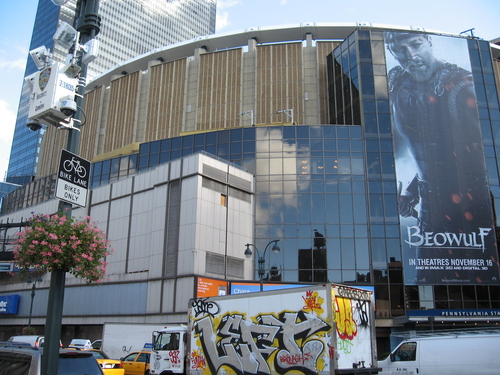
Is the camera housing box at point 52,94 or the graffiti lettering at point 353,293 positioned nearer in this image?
the camera housing box at point 52,94

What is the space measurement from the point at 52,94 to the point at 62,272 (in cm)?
422

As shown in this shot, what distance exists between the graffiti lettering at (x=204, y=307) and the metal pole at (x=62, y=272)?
23.6 ft

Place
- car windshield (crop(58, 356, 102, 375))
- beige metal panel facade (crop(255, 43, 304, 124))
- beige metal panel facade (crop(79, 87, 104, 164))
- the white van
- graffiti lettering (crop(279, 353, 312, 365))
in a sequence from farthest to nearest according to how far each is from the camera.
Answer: beige metal panel facade (crop(79, 87, 104, 164)) < beige metal panel facade (crop(255, 43, 304, 124)) < the white van < graffiti lettering (crop(279, 353, 312, 365)) < car windshield (crop(58, 356, 102, 375))

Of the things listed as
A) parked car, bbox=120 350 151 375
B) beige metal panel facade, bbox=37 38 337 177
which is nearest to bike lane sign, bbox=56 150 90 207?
parked car, bbox=120 350 151 375

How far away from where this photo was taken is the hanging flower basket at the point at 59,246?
11383 millimetres

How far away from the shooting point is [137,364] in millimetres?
23188

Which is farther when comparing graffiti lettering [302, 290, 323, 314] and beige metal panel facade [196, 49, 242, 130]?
beige metal panel facade [196, 49, 242, 130]

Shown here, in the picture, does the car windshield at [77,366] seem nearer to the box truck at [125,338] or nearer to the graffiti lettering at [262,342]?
the graffiti lettering at [262,342]

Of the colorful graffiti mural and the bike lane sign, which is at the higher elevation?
the bike lane sign

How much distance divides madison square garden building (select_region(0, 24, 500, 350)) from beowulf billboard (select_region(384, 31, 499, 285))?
0.10 metres

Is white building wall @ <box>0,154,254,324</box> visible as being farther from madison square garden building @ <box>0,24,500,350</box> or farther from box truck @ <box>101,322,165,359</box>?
box truck @ <box>101,322,165,359</box>

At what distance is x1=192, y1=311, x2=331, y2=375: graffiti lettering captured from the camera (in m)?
14.3

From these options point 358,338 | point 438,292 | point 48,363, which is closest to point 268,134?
point 438,292

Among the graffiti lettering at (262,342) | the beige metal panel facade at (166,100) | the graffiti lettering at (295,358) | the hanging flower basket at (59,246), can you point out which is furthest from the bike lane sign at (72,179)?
the beige metal panel facade at (166,100)
